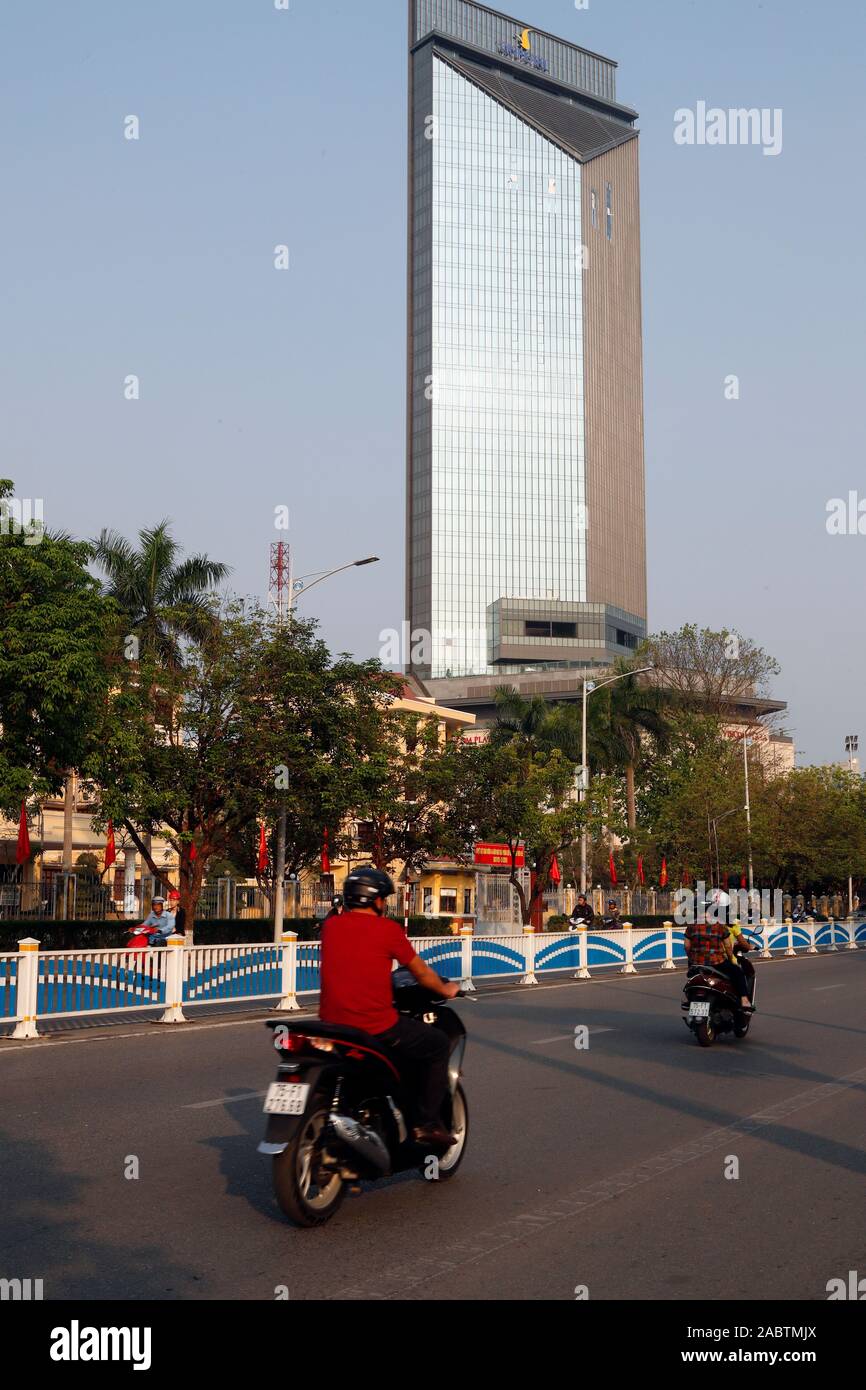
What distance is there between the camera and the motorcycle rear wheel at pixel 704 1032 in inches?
605

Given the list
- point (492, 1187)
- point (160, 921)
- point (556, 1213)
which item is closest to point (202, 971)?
point (160, 921)

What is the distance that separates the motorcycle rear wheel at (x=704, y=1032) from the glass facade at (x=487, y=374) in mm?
137666

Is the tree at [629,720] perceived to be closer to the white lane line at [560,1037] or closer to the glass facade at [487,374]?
the white lane line at [560,1037]

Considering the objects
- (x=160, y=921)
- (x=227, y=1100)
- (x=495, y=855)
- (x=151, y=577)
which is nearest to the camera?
(x=227, y=1100)

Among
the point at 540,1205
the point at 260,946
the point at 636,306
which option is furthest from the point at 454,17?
the point at 540,1205

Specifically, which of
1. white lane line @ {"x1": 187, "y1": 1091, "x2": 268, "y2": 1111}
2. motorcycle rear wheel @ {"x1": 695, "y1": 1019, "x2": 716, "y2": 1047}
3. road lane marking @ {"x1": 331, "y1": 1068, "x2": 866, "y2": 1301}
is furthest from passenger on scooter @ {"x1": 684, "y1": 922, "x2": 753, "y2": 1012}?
white lane line @ {"x1": 187, "y1": 1091, "x2": 268, "y2": 1111}

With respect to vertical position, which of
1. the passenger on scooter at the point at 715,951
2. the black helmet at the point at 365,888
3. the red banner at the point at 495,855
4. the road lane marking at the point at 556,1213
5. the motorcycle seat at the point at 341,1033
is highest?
the black helmet at the point at 365,888

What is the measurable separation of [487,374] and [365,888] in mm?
158628

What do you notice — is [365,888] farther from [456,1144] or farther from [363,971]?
[456,1144]

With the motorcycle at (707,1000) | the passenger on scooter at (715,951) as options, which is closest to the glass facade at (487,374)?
the passenger on scooter at (715,951)

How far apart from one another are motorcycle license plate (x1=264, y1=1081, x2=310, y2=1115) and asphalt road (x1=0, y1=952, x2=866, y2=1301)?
0.57m

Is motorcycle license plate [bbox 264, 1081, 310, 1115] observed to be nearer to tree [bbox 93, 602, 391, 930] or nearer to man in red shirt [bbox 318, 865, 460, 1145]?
man in red shirt [bbox 318, 865, 460, 1145]

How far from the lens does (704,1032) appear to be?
15406 millimetres
